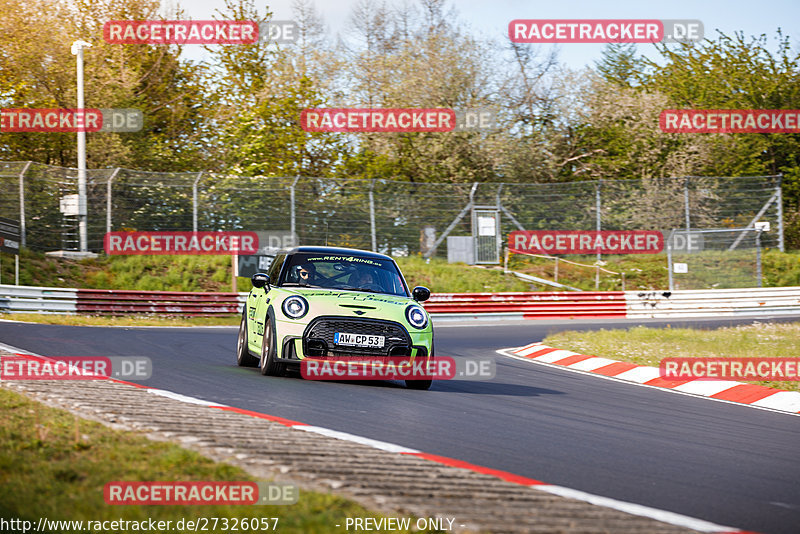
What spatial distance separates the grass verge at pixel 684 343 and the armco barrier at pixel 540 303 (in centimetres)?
769

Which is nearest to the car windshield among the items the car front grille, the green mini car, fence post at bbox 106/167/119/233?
the green mini car

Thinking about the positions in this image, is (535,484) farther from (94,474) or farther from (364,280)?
(364,280)

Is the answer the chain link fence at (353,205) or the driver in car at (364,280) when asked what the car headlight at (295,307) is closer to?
the driver in car at (364,280)

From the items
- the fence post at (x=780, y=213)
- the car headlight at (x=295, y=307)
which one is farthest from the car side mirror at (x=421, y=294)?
the fence post at (x=780, y=213)

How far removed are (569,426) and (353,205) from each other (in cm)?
2058

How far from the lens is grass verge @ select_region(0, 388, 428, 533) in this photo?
12.9ft

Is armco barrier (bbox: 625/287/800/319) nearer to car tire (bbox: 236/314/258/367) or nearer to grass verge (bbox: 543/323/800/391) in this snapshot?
grass verge (bbox: 543/323/800/391)

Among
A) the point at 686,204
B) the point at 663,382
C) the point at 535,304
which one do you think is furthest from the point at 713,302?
the point at 663,382

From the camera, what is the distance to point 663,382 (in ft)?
40.0

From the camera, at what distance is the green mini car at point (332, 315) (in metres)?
9.75

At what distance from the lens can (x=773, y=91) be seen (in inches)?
1688

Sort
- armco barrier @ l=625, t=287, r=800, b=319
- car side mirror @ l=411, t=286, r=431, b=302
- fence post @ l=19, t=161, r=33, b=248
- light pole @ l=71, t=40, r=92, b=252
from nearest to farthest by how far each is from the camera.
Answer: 1. car side mirror @ l=411, t=286, r=431, b=302
2. fence post @ l=19, t=161, r=33, b=248
3. light pole @ l=71, t=40, r=92, b=252
4. armco barrier @ l=625, t=287, r=800, b=319

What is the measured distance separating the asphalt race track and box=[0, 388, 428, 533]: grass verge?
6.07ft

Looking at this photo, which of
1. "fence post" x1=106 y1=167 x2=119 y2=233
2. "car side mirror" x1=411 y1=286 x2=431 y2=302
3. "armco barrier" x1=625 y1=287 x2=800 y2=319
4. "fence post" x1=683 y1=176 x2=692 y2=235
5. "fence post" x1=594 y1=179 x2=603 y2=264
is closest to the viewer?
"car side mirror" x1=411 y1=286 x2=431 y2=302
